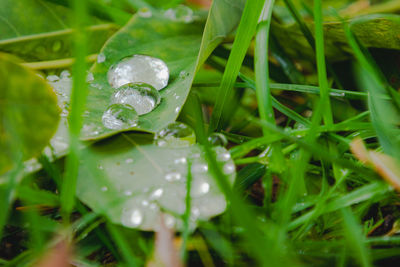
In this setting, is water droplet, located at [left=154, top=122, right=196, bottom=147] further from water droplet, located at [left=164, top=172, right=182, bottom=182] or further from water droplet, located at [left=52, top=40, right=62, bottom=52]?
water droplet, located at [left=52, top=40, right=62, bottom=52]

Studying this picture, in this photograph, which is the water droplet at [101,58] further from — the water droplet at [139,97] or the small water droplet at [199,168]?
the small water droplet at [199,168]

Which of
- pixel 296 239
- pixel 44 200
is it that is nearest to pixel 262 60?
pixel 296 239

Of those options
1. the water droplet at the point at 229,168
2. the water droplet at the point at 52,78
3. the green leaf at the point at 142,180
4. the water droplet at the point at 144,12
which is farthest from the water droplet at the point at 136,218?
the water droplet at the point at 144,12

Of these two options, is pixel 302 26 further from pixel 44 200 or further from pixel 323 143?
pixel 44 200

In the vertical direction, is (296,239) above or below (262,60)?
below

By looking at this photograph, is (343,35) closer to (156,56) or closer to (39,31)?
(156,56)

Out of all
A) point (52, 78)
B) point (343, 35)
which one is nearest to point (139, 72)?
point (52, 78)

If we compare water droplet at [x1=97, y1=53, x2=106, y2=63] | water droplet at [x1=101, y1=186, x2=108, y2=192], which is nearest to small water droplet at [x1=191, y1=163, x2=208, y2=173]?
water droplet at [x1=101, y1=186, x2=108, y2=192]
